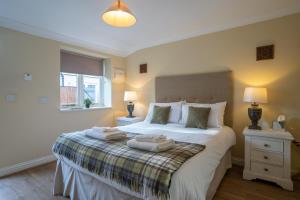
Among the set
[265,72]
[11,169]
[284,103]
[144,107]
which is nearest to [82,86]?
[144,107]

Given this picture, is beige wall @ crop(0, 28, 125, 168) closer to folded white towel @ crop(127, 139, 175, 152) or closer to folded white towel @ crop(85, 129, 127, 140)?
folded white towel @ crop(85, 129, 127, 140)

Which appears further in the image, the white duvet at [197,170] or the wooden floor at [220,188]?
the wooden floor at [220,188]

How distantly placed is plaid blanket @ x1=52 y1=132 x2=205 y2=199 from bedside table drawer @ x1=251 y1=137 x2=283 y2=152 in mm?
1132

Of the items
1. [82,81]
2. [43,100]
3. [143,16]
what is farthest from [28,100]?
[143,16]

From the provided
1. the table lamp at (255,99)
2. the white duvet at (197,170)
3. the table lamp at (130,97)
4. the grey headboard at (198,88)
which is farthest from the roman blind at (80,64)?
the table lamp at (255,99)

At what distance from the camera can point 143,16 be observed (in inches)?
114

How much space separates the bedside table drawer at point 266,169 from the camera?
Result: 87.2 inches

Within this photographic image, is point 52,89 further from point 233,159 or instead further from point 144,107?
point 233,159

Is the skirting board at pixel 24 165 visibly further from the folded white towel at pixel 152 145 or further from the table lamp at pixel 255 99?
the table lamp at pixel 255 99

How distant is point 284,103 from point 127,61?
351cm

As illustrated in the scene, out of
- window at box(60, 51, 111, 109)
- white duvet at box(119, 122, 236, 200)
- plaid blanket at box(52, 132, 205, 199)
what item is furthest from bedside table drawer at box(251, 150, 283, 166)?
window at box(60, 51, 111, 109)

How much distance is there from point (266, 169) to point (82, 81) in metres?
3.77

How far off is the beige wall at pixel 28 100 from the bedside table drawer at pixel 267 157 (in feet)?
10.8

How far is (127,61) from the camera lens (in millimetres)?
4555
